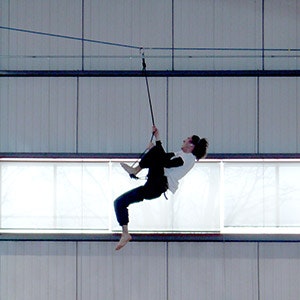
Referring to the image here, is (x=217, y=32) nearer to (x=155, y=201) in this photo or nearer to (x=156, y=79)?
(x=156, y=79)

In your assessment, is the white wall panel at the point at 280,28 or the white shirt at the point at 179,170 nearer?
the white shirt at the point at 179,170

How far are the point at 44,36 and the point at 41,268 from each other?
11.8ft

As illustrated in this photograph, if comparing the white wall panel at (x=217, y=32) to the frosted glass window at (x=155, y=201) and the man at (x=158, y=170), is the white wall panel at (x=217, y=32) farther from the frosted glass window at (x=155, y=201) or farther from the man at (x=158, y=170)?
the man at (x=158, y=170)

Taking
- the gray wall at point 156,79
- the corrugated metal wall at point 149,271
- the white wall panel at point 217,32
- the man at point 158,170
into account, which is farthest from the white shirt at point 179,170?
the white wall panel at point 217,32

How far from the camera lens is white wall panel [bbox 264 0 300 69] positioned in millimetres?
9227

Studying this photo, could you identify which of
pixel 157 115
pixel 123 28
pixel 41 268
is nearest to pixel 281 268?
pixel 157 115

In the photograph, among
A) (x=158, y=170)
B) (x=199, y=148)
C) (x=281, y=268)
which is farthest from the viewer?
(x=281, y=268)

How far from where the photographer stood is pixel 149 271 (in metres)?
9.25

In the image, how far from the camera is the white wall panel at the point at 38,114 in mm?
9266

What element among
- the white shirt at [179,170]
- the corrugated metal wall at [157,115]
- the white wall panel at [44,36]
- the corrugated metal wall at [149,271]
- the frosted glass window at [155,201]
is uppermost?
the white wall panel at [44,36]

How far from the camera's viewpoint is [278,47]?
9.25m

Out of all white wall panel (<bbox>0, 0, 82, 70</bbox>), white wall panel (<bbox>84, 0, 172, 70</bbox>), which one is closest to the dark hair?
white wall panel (<bbox>84, 0, 172, 70</bbox>)

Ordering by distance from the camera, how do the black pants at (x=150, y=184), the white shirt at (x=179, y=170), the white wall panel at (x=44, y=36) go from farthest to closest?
the white wall panel at (x=44, y=36) → the white shirt at (x=179, y=170) → the black pants at (x=150, y=184)

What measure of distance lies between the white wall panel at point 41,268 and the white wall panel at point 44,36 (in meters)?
2.82
